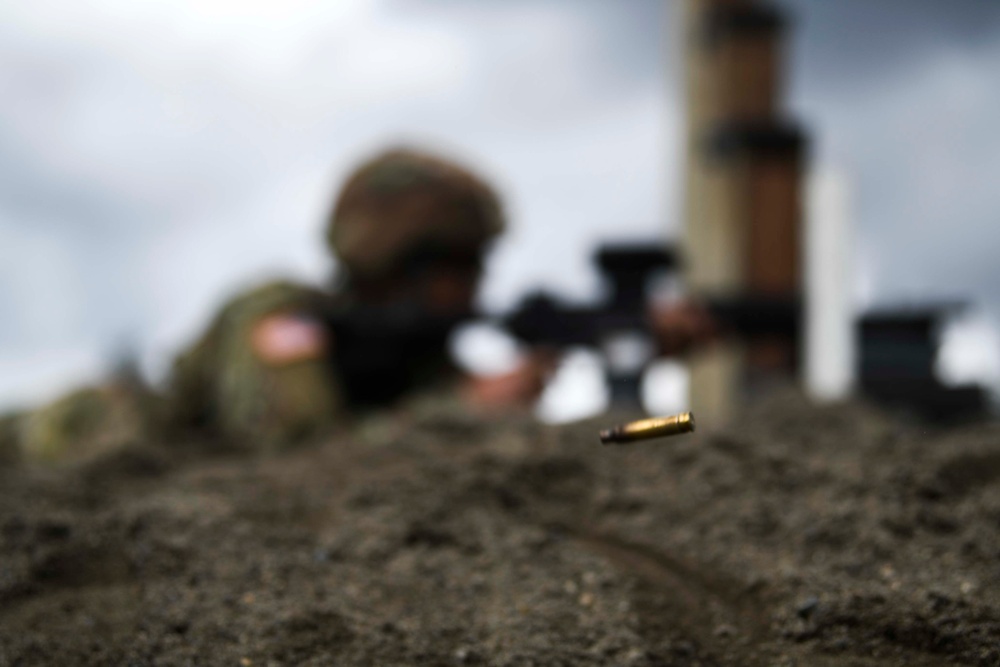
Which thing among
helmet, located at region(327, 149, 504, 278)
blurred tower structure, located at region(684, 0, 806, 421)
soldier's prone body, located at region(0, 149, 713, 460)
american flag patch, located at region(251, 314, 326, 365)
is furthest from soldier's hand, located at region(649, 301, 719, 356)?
american flag patch, located at region(251, 314, 326, 365)

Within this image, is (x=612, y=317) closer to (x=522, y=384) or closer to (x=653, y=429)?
(x=522, y=384)

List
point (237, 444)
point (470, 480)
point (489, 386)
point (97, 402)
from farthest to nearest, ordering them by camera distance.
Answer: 1. point (97, 402)
2. point (489, 386)
3. point (237, 444)
4. point (470, 480)

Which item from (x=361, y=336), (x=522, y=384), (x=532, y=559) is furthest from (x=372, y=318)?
(x=532, y=559)

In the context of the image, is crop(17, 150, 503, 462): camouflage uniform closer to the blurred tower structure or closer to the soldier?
the soldier

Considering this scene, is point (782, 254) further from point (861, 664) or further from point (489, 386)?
point (861, 664)

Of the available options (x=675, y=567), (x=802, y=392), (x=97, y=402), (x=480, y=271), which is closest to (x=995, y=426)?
(x=802, y=392)

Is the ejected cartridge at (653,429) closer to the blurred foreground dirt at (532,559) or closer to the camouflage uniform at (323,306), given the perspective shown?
the blurred foreground dirt at (532,559)
